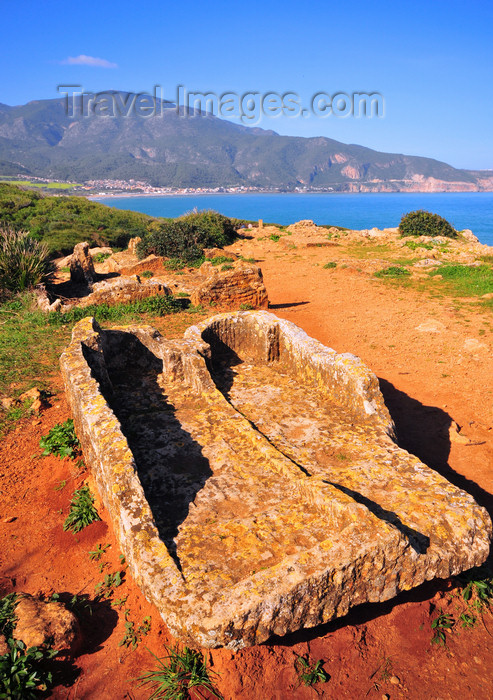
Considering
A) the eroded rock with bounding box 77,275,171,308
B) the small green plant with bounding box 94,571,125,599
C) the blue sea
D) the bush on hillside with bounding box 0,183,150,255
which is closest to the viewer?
the small green plant with bounding box 94,571,125,599

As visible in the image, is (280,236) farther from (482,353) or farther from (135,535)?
(135,535)

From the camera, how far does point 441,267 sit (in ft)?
59.5

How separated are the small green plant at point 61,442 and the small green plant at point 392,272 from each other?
1466 centimetres

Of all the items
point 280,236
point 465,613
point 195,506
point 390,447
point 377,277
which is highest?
point 280,236

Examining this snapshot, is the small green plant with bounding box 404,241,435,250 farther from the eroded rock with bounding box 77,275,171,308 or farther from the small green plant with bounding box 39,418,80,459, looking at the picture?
the small green plant with bounding box 39,418,80,459

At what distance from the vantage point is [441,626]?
10.9 feet

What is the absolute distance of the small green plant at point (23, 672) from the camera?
270cm

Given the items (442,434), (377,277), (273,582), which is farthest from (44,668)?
(377,277)

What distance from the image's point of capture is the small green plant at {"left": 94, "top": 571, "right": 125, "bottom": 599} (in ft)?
11.7

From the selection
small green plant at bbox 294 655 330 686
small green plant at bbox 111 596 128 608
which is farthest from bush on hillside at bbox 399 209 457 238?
small green plant at bbox 111 596 128 608

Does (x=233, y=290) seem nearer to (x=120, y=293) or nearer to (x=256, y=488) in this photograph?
(x=120, y=293)

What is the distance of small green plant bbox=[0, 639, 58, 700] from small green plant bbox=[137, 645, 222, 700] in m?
0.65

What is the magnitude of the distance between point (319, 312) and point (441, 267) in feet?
27.4

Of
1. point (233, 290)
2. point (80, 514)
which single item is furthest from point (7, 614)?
point (233, 290)
